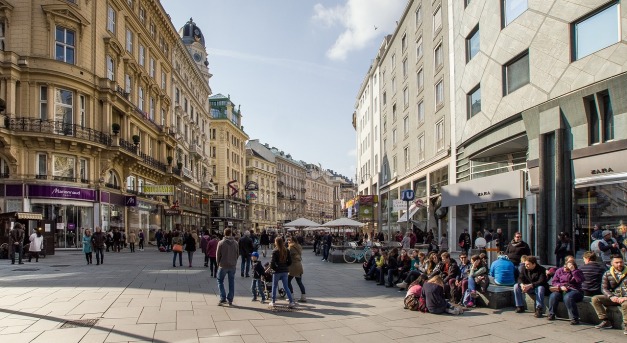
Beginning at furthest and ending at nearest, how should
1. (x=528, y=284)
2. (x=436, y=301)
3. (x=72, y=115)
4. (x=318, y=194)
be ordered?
(x=318, y=194)
(x=72, y=115)
(x=436, y=301)
(x=528, y=284)

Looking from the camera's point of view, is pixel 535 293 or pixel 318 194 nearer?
pixel 535 293

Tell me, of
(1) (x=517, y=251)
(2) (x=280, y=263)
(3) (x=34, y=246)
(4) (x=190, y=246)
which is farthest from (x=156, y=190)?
(1) (x=517, y=251)

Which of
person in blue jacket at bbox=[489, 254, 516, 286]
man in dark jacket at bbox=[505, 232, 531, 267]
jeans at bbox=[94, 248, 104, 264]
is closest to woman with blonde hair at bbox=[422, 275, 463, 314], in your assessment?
person in blue jacket at bbox=[489, 254, 516, 286]

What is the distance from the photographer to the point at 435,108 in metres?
32.1

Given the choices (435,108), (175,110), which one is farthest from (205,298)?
(175,110)

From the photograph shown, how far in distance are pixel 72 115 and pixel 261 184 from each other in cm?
7697

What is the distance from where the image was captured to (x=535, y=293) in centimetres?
1021

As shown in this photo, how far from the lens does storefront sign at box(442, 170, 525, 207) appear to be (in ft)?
69.9

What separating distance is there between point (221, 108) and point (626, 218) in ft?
248

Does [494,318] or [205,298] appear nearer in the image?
[494,318]

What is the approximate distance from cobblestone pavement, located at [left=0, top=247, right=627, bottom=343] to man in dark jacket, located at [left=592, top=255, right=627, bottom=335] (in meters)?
0.30

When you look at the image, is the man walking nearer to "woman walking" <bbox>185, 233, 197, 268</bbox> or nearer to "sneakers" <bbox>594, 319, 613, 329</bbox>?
"sneakers" <bbox>594, 319, 613, 329</bbox>

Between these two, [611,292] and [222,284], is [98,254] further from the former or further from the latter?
[611,292]

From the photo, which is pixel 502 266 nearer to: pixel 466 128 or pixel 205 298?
pixel 205 298
